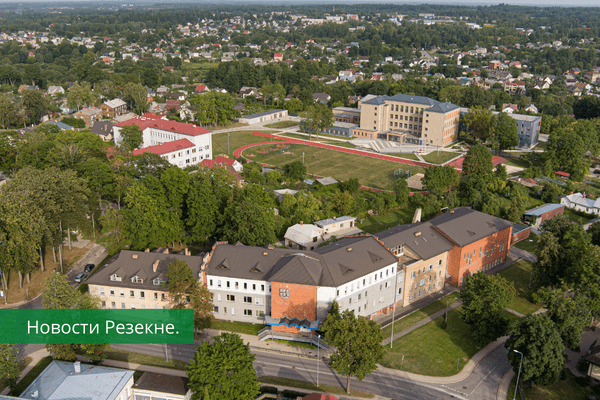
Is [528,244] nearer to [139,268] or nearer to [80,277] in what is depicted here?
[139,268]

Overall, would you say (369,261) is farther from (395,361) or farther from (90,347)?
(90,347)

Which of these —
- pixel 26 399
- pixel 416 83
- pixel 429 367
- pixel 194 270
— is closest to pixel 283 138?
pixel 416 83

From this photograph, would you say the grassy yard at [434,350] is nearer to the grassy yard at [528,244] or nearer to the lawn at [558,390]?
the lawn at [558,390]

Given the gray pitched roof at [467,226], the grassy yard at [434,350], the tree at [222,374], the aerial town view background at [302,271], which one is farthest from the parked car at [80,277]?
the gray pitched roof at [467,226]

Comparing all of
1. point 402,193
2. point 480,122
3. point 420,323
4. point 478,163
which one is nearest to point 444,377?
point 420,323

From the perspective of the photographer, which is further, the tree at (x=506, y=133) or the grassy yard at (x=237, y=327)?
the tree at (x=506, y=133)
